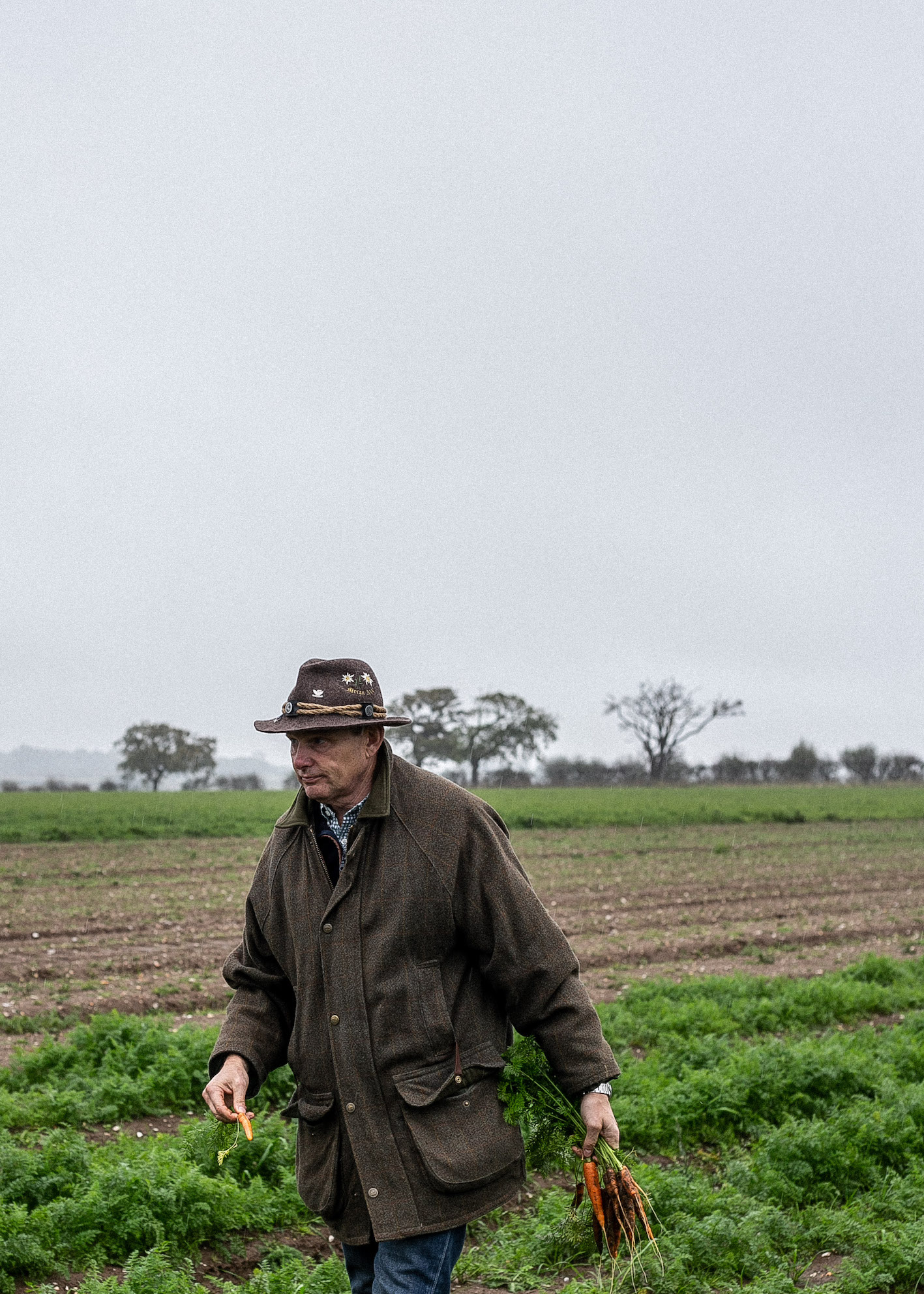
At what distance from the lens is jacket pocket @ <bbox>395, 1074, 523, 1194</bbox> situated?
298cm

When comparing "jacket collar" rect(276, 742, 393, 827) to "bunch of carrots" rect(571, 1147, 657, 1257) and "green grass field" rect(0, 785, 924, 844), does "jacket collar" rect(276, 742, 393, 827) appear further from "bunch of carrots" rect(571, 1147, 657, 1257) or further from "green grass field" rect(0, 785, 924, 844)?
"green grass field" rect(0, 785, 924, 844)

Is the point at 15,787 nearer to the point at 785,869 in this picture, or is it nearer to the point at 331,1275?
the point at 785,869

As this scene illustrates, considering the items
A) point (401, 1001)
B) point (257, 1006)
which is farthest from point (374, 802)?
point (257, 1006)

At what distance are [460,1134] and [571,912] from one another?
12.9 m

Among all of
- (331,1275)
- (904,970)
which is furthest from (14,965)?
(904,970)

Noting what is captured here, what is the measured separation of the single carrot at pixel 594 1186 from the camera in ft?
10.7

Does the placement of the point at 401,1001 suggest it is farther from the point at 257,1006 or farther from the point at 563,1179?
the point at 563,1179

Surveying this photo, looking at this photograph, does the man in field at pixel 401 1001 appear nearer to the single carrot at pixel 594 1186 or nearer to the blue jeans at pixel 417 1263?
the blue jeans at pixel 417 1263

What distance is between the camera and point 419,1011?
307 centimetres

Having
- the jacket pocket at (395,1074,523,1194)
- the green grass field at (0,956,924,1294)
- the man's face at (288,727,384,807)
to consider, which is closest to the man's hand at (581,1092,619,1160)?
the jacket pocket at (395,1074,523,1194)

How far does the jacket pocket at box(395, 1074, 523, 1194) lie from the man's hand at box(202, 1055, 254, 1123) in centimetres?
54

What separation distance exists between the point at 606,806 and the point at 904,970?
29.9 metres

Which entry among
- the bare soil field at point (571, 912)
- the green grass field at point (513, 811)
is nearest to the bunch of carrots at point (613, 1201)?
the bare soil field at point (571, 912)

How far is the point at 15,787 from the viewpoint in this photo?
68.9m
